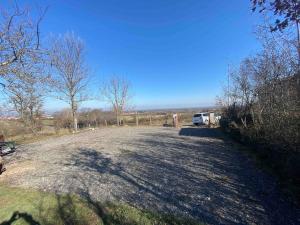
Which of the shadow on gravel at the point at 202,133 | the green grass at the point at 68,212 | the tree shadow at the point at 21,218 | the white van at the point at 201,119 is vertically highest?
the white van at the point at 201,119

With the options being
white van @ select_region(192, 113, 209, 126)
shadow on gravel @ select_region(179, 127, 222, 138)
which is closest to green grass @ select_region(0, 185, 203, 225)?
shadow on gravel @ select_region(179, 127, 222, 138)

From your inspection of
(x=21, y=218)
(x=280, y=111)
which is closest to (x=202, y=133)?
(x=280, y=111)

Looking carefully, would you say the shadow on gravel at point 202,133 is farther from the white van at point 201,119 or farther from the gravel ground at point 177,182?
the white van at point 201,119

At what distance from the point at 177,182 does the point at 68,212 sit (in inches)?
104

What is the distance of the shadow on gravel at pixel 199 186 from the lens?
436 centimetres

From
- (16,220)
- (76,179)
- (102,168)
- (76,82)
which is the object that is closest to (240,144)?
(102,168)

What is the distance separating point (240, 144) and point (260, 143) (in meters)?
3.06

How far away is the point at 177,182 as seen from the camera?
20.3ft

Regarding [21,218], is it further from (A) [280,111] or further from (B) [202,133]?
(B) [202,133]

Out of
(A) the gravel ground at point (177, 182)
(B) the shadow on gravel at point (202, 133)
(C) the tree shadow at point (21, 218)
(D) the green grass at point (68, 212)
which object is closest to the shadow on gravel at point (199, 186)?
(A) the gravel ground at point (177, 182)

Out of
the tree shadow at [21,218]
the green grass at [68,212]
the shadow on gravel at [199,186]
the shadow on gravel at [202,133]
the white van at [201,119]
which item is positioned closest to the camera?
the green grass at [68,212]

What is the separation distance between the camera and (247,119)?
1410cm

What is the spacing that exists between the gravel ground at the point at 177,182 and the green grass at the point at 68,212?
0.31 meters

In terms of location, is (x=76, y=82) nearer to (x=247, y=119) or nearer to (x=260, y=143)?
(x=247, y=119)
